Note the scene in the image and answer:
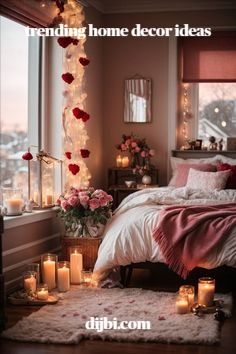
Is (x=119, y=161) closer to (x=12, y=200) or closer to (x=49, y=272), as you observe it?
(x=12, y=200)

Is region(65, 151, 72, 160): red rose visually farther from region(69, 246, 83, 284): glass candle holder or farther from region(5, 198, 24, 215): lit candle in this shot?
region(69, 246, 83, 284): glass candle holder

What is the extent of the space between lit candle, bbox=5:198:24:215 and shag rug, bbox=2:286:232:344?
0.82m

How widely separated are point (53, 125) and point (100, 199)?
3.81ft

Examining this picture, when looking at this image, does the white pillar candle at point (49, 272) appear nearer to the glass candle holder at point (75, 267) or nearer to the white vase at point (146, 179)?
the glass candle holder at point (75, 267)

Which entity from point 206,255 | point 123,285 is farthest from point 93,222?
point 206,255

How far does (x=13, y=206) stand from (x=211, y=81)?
3546mm

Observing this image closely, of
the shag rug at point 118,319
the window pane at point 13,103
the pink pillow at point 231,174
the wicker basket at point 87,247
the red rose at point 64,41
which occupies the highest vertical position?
the red rose at point 64,41

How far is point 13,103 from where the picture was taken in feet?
17.1

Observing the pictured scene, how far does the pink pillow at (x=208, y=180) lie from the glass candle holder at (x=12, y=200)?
6.85 ft

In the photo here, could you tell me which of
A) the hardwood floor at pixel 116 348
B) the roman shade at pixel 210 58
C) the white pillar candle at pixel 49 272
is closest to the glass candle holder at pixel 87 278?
the white pillar candle at pixel 49 272

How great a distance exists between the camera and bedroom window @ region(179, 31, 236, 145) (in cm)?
721

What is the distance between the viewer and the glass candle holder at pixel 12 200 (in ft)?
15.7

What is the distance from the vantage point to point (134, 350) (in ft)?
10.9

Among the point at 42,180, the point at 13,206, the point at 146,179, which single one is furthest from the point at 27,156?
the point at 146,179
